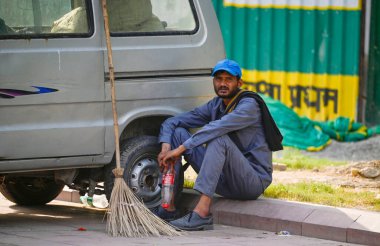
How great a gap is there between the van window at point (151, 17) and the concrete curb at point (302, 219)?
4.73 ft

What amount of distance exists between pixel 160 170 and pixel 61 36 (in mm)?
1345

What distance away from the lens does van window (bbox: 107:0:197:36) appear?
7.66m

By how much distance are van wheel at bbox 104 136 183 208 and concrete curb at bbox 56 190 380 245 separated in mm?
509

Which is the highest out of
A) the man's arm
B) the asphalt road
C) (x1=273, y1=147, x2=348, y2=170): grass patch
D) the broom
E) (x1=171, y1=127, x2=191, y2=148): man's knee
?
the man's arm

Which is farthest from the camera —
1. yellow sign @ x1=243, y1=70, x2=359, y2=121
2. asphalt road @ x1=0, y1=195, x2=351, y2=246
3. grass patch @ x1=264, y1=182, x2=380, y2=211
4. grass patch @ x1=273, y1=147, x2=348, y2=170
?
yellow sign @ x1=243, y1=70, x2=359, y2=121

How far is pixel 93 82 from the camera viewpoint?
7383 mm

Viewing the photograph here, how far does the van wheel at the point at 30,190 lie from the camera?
8430 millimetres

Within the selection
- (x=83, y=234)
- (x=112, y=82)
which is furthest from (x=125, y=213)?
(x=112, y=82)

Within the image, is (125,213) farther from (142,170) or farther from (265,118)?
(265,118)

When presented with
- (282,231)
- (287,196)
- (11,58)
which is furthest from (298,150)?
(11,58)

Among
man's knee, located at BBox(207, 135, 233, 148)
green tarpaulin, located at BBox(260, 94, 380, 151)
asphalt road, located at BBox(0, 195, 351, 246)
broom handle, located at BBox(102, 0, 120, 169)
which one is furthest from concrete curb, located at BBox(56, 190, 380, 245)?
green tarpaulin, located at BBox(260, 94, 380, 151)

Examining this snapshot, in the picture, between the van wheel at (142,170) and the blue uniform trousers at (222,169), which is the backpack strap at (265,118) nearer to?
the blue uniform trousers at (222,169)

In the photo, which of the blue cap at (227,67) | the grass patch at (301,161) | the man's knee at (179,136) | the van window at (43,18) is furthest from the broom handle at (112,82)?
the grass patch at (301,161)

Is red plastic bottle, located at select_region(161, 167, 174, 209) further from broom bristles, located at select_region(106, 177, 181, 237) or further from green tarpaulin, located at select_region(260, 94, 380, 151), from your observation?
green tarpaulin, located at select_region(260, 94, 380, 151)
